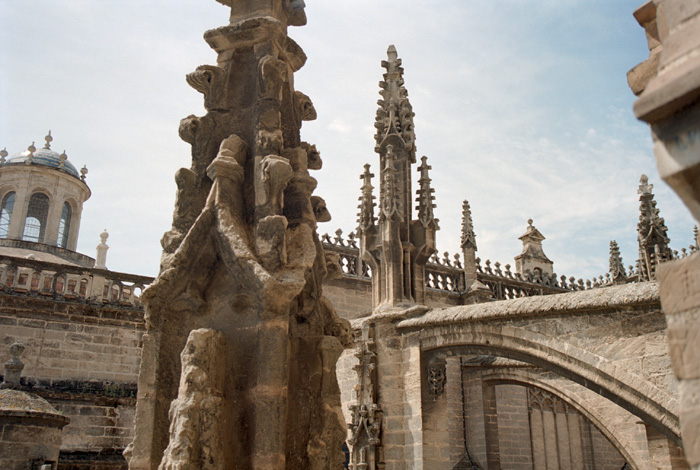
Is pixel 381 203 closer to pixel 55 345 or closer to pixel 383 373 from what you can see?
pixel 383 373

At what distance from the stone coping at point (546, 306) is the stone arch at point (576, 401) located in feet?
10.6

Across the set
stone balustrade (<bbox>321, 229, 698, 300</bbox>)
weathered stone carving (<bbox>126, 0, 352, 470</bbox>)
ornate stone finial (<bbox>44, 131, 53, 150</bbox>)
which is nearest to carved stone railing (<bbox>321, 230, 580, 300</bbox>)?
stone balustrade (<bbox>321, 229, 698, 300</bbox>)

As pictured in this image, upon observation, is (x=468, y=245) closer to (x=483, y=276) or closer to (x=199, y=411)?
(x=483, y=276)

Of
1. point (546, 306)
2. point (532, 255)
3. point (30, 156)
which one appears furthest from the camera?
point (30, 156)

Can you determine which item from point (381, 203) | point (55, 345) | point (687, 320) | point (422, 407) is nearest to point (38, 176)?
point (55, 345)

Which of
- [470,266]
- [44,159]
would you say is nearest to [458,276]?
[470,266]

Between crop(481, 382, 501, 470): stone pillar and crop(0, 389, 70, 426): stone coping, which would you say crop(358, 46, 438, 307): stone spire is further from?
crop(0, 389, 70, 426): stone coping

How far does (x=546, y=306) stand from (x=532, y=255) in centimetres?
1724

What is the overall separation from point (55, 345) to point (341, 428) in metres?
10.7

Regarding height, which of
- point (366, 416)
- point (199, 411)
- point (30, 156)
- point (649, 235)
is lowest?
point (199, 411)

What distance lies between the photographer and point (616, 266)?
18266 mm

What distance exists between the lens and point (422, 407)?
30.4 feet

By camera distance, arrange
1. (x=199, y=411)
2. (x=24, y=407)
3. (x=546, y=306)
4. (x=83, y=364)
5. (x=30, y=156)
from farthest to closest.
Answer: (x=30, y=156), (x=83, y=364), (x=24, y=407), (x=546, y=306), (x=199, y=411)

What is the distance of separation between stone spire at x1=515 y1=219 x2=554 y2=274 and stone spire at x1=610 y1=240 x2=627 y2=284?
17.0 feet
